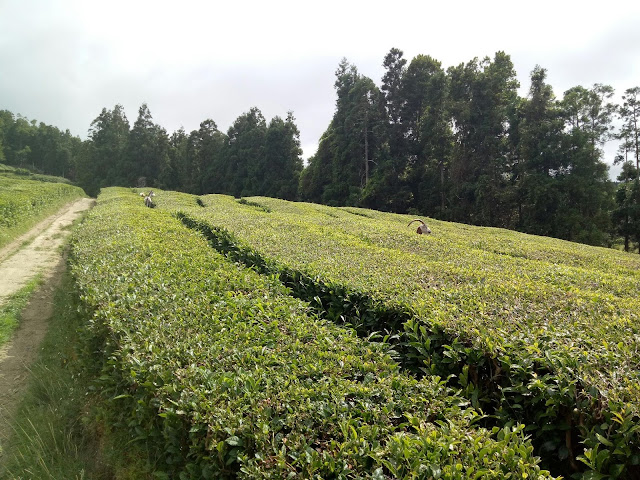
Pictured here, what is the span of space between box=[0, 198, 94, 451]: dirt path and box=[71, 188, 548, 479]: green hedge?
1.92 metres

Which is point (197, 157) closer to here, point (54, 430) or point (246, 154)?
point (246, 154)

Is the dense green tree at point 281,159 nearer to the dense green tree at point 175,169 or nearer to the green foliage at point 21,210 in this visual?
the dense green tree at point 175,169

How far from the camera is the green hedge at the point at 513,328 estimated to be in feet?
8.69

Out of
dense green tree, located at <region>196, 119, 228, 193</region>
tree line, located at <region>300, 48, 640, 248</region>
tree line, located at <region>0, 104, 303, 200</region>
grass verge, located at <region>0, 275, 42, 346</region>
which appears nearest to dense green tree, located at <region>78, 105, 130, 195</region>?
tree line, located at <region>0, 104, 303, 200</region>

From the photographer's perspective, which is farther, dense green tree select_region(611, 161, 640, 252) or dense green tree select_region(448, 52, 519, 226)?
dense green tree select_region(448, 52, 519, 226)

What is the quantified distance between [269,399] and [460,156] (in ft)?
112

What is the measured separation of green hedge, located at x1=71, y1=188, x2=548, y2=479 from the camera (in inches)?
84.2

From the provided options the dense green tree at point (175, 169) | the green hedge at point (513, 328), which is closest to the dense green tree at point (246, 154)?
the dense green tree at point (175, 169)

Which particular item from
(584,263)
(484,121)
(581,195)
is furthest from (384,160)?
(584,263)

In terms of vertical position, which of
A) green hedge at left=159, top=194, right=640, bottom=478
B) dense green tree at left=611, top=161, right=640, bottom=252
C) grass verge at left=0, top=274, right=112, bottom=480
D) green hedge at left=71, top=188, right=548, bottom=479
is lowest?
grass verge at left=0, top=274, right=112, bottom=480

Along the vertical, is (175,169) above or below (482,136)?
below

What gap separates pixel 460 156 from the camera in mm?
33250

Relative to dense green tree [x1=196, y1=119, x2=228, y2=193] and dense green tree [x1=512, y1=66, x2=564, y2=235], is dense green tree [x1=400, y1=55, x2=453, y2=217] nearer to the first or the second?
dense green tree [x1=512, y1=66, x2=564, y2=235]

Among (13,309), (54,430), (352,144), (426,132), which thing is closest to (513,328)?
(54,430)
